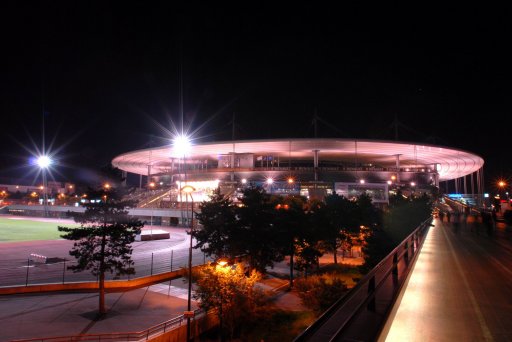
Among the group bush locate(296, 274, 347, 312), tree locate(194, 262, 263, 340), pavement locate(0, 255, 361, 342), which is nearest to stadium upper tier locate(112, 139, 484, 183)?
pavement locate(0, 255, 361, 342)

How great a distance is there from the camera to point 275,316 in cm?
1708

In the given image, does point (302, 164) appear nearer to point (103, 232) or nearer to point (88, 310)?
point (103, 232)

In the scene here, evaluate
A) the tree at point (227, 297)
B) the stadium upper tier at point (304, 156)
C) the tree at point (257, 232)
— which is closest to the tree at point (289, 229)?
the tree at point (257, 232)

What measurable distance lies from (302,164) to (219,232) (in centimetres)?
5523

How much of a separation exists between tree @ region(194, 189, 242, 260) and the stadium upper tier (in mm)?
29306

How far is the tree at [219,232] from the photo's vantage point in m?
23.0

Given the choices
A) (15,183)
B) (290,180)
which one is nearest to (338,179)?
(290,180)

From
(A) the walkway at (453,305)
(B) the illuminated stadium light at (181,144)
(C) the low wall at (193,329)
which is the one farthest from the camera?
(B) the illuminated stadium light at (181,144)

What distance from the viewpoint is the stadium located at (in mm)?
58206

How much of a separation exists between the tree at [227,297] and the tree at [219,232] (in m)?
6.14

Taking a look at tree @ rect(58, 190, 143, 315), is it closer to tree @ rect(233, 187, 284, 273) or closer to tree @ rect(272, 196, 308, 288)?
tree @ rect(233, 187, 284, 273)

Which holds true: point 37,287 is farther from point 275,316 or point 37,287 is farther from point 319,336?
point 319,336

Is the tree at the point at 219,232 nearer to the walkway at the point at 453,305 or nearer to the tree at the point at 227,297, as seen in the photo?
the tree at the point at 227,297

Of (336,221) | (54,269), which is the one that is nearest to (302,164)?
(336,221)
